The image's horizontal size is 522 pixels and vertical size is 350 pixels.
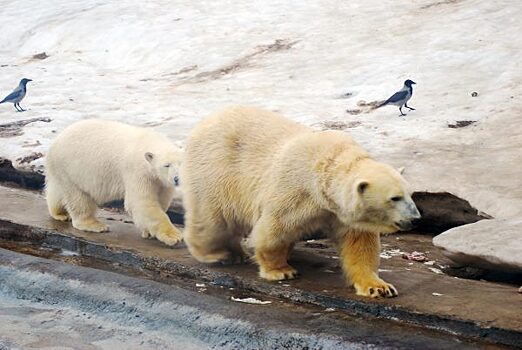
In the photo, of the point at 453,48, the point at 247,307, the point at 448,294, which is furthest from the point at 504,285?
the point at 453,48

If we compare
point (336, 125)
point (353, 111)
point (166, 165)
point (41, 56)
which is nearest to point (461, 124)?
point (336, 125)

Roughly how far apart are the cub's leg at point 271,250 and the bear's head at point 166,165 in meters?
1.48

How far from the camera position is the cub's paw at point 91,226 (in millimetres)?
7836

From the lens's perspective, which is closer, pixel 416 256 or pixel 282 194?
pixel 282 194

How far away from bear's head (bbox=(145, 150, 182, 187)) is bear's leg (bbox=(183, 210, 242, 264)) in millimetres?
814

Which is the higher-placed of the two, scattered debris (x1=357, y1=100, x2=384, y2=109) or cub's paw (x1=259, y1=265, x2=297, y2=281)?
cub's paw (x1=259, y1=265, x2=297, y2=281)

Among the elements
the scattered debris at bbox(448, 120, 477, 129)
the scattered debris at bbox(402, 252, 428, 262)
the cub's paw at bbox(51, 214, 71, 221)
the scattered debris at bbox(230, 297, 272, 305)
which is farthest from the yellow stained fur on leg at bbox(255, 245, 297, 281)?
the scattered debris at bbox(448, 120, 477, 129)

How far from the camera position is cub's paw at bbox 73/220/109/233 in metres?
7.84

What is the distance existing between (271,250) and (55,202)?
2890 mm

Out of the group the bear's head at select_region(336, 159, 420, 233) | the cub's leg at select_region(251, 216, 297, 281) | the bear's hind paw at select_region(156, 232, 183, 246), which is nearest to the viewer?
the bear's head at select_region(336, 159, 420, 233)

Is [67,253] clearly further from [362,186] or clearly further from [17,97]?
[17,97]

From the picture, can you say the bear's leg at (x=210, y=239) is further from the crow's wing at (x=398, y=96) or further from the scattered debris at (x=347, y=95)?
the scattered debris at (x=347, y=95)

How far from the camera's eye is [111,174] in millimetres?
7961

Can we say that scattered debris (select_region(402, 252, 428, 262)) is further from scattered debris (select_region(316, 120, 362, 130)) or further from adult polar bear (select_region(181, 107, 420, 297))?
scattered debris (select_region(316, 120, 362, 130))
